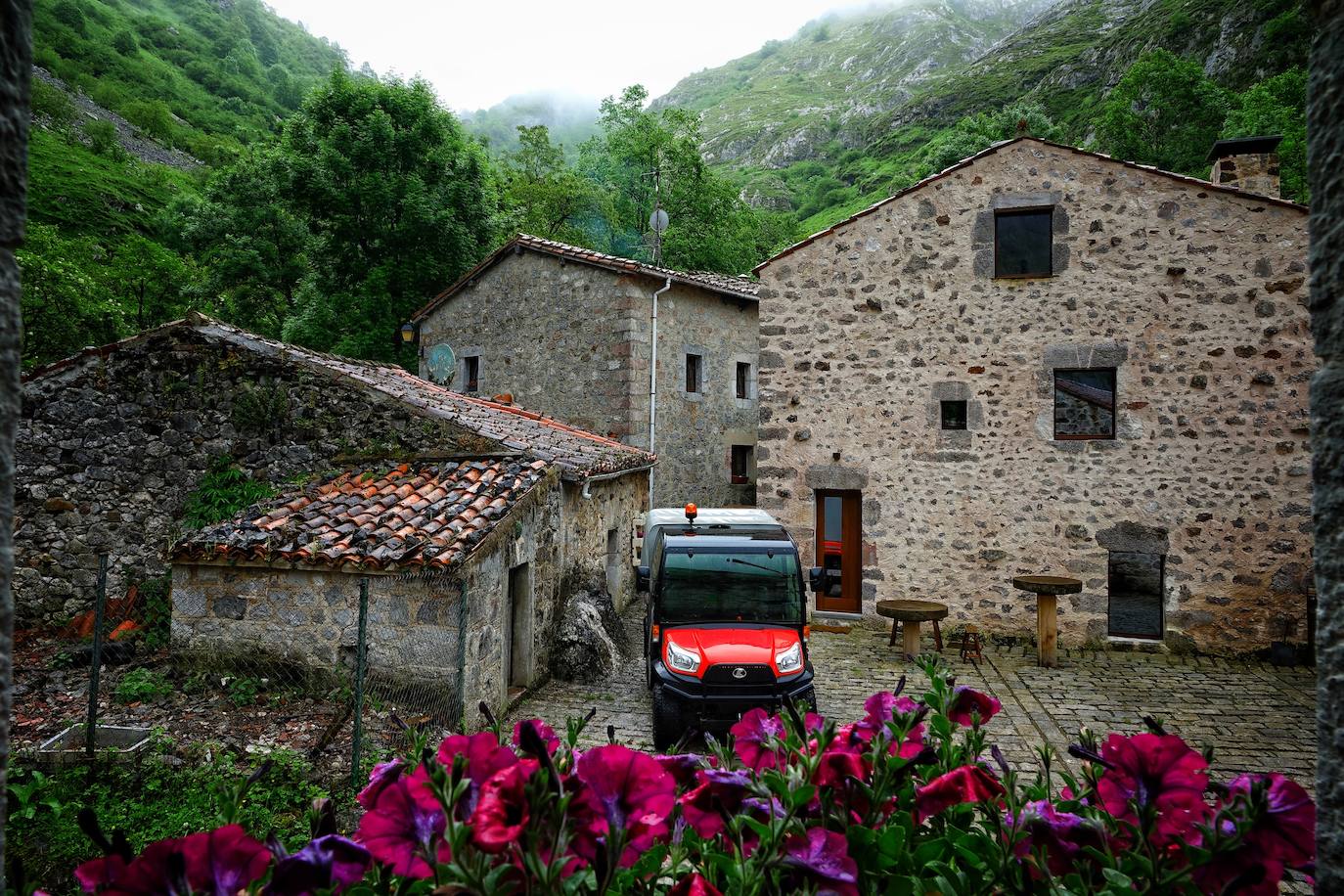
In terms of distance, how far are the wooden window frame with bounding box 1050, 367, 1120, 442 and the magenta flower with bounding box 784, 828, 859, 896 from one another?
36.4ft

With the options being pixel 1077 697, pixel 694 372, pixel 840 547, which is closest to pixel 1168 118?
pixel 694 372

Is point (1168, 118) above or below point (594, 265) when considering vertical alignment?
above

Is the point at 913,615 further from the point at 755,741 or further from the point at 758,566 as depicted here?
the point at 755,741

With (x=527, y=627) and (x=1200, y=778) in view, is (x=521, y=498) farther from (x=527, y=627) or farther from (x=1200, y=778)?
(x=1200, y=778)

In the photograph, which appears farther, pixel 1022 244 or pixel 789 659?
pixel 1022 244

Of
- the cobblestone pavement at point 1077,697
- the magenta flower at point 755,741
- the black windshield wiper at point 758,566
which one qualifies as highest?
the magenta flower at point 755,741

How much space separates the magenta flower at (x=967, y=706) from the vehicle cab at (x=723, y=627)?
5.08 meters

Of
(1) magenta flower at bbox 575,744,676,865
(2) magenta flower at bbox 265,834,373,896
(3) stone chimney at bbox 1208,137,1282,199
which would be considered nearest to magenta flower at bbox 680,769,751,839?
(1) magenta flower at bbox 575,744,676,865

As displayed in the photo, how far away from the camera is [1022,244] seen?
A: 11047 mm

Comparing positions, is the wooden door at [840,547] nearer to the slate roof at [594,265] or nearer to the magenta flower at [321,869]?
the slate roof at [594,265]

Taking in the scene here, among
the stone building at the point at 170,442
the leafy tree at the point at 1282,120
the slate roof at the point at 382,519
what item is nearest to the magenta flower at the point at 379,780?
the slate roof at the point at 382,519

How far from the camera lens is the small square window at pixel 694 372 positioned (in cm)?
1670

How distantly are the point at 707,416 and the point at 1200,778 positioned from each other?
16.1m

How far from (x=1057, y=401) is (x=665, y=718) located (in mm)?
7980
